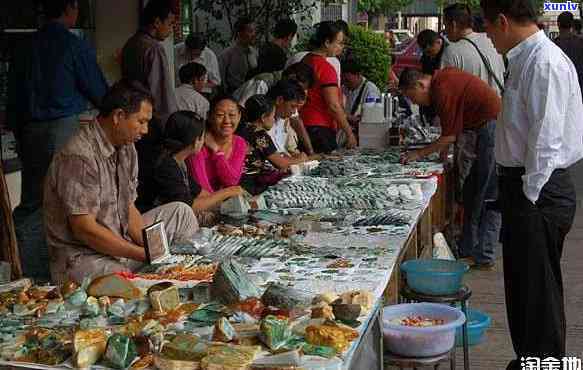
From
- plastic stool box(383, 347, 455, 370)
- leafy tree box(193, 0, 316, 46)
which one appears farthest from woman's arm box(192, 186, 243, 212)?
leafy tree box(193, 0, 316, 46)

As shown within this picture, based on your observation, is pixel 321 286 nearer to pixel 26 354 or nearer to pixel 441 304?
pixel 441 304

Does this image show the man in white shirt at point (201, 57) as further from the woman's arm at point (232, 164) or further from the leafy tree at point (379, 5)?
the leafy tree at point (379, 5)

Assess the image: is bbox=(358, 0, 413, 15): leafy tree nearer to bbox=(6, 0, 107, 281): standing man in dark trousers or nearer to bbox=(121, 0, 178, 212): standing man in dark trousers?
bbox=(121, 0, 178, 212): standing man in dark trousers

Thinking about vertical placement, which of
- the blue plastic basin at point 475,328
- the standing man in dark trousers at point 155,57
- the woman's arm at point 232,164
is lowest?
the blue plastic basin at point 475,328

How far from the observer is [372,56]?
1112 cm

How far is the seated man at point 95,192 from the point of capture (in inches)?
130

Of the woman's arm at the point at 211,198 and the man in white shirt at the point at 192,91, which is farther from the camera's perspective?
the man in white shirt at the point at 192,91

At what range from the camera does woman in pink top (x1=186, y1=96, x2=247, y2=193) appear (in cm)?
470

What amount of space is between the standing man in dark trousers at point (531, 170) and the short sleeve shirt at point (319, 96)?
2990mm

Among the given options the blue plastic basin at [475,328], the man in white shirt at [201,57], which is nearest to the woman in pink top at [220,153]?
the blue plastic basin at [475,328]

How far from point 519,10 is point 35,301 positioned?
7.34 ft

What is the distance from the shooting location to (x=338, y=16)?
15.4 m

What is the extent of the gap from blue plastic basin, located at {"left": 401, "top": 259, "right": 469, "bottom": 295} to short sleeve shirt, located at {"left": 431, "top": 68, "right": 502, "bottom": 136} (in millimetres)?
2092

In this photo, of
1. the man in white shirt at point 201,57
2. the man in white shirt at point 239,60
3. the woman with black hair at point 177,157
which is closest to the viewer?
the woman with black hair at point 177,157
